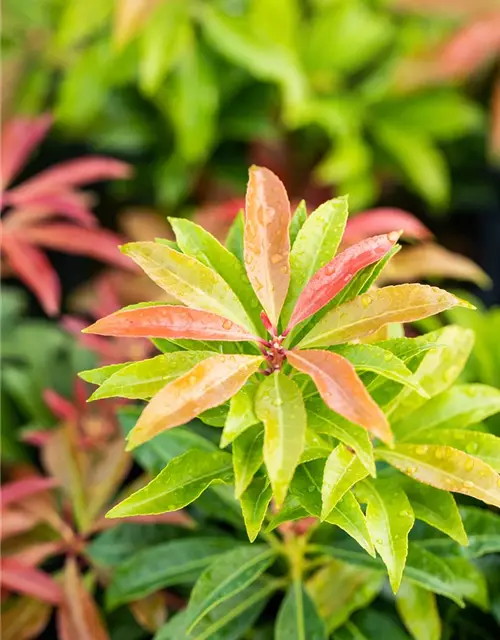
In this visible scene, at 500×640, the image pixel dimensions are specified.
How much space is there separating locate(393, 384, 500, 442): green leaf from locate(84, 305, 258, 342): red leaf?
21 cm

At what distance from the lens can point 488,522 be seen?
66cm

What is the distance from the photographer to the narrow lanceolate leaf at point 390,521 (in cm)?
51

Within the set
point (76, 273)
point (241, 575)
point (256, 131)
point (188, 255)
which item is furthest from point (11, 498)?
point (256, 131)

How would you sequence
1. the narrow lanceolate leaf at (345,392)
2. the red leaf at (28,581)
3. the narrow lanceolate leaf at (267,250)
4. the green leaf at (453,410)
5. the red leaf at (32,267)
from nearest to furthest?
the narrow lanceolate leaf at (345,392) < the narrow lanceolate leaf at (267,250) < the green leaf at (453,410) < the red leaf at (28,581) < the red leaf at (32,267)

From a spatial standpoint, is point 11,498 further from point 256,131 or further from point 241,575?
point 256,131

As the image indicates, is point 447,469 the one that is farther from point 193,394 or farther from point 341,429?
point 193,394

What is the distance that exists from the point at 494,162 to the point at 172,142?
65 cm

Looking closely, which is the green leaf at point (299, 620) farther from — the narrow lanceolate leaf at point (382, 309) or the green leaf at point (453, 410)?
the narrow lanceolate leaf at point (382, 309)

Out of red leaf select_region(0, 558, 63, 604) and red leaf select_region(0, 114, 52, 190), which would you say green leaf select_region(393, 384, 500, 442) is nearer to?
red leaf select_region(0, 558, 63, 604)

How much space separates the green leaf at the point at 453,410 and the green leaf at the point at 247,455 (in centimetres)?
17

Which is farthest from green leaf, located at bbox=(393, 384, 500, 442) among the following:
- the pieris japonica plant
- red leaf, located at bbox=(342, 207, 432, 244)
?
red leaf, located at bbox=(342, 207, 432, 244)

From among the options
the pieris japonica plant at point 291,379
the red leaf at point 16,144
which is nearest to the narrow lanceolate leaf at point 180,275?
the pieris japonica plant at point 291,379

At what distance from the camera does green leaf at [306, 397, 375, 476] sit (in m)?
0.46

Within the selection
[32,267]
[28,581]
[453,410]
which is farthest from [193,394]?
[32,267]
